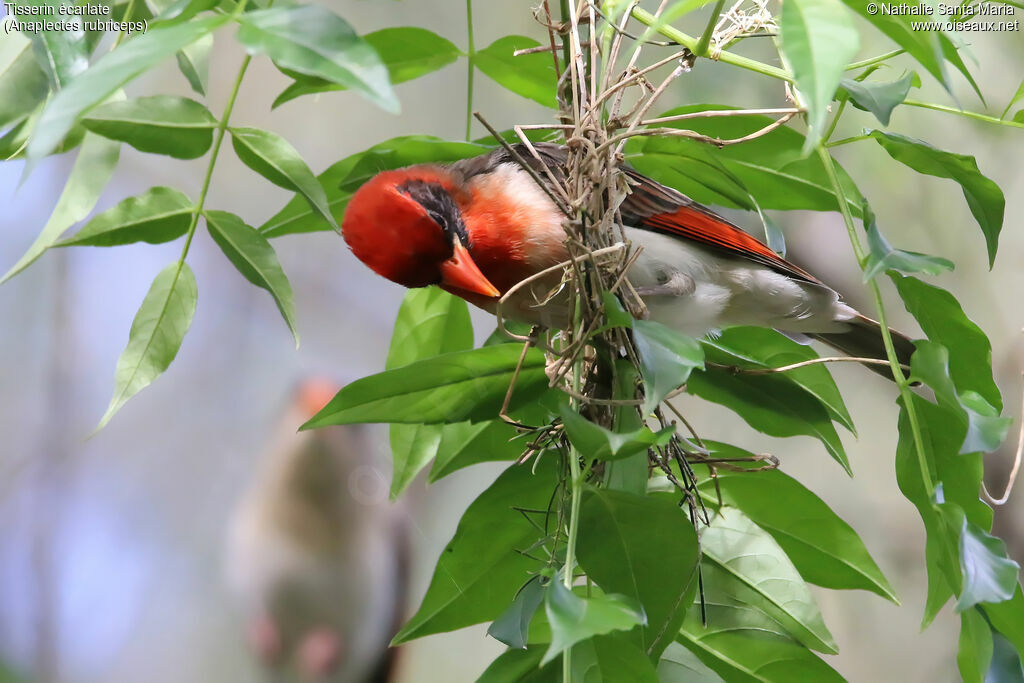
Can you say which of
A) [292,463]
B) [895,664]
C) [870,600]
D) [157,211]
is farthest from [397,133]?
[895,664]

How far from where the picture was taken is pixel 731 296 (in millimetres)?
1053

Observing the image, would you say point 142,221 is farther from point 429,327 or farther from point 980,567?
point 980,567

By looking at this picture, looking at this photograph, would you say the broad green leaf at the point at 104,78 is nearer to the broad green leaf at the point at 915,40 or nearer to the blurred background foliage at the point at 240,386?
the broad green leaf at the point at 915,40

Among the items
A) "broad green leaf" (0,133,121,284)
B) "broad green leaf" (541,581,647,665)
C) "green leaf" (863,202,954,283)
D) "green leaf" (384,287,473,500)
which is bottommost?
"green leaf" (384,287,473,500)

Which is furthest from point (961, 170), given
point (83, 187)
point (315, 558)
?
point (315, 558)

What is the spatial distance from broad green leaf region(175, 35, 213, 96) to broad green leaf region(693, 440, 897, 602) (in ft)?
1.82

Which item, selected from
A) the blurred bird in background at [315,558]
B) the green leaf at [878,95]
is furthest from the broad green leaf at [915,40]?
the blurred bird in background at [315,558]

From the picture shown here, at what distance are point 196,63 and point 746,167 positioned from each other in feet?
1.64

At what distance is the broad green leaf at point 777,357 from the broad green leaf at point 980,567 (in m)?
0.24

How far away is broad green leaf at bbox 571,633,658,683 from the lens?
1.78 feet

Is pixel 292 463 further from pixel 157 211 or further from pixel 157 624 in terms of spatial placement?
pixel 157 211

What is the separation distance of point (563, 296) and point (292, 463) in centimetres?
122

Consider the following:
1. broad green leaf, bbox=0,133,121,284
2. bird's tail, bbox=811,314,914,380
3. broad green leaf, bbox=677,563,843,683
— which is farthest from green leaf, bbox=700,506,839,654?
broad green leaf, bbox=0,133,121,284

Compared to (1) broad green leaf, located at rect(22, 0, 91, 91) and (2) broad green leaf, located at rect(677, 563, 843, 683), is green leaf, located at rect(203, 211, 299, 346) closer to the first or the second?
(1) broad green leaf, located at rect(22, 0, 91, 91)
